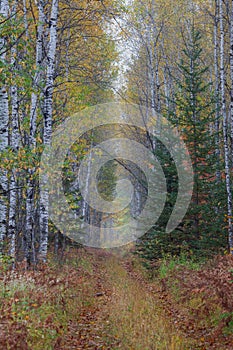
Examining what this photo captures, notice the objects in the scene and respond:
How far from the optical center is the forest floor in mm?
5961

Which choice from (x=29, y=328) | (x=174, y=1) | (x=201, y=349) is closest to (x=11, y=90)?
(x=29, y=328)

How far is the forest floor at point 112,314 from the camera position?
19.6 ft

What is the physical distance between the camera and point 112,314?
8281 mm

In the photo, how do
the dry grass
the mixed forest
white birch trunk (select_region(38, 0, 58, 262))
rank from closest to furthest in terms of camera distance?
the dry grass → the mixed forest → white birch trunk (select_region(38, 0, 58, 262))

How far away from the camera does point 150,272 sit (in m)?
14.8

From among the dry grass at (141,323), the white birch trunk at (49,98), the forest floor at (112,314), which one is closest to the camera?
the forest floor at (112,314)

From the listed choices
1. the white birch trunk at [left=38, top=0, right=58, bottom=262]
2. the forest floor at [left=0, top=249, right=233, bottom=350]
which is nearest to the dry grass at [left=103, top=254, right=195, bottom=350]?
the forest floor at [left=0, top=249, right=233, bottom=350]

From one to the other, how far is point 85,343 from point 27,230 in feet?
15.0

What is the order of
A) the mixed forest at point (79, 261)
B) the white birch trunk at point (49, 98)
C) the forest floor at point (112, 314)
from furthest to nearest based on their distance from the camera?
the white birch trunk at point (49, 98) < the mixed forest at point (79, 261) < the forest floor at point (112, 314)

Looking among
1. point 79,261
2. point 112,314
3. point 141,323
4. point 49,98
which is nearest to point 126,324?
point 141,323

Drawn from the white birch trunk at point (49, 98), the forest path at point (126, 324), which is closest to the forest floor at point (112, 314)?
the forest path at point (126, 324)

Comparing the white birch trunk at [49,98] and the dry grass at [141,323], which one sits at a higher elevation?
the white birch trunk at [49,98]

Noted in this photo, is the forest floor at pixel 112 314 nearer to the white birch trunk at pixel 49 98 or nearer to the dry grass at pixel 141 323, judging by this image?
the dry grass at pixel 141 323

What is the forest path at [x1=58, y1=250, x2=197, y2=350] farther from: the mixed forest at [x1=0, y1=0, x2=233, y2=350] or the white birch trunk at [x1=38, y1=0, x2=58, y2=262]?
the white birch trunk at [x1=38, y1=0, x2=58, y2=262]
